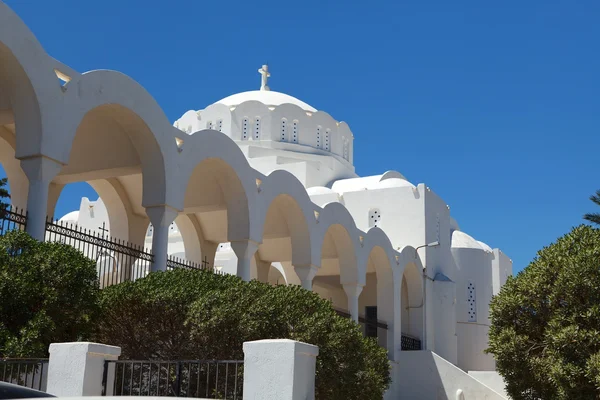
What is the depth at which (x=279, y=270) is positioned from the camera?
29156 mm

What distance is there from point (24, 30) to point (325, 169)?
1900cm

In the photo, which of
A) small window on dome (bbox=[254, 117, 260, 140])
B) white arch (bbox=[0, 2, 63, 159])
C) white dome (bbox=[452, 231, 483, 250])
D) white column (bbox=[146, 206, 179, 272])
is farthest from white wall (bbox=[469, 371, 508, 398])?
white arch (bbox=[0, 2, 63, 159])

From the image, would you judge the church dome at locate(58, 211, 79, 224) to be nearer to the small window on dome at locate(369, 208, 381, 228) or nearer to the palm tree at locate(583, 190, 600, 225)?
the small window on dome at locate(369, 208, 381, 228)

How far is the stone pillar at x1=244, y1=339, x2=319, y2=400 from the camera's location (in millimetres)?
7434

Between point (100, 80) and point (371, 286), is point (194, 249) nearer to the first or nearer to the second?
point (371, 286)

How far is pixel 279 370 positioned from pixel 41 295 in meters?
4.77

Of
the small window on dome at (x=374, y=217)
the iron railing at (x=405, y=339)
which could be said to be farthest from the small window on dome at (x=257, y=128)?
the iron railing at (x=405, y=339)

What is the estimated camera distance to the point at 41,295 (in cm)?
1087

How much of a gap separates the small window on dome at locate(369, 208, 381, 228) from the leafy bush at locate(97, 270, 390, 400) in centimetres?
1622

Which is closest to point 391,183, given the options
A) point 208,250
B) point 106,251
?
point 208,250

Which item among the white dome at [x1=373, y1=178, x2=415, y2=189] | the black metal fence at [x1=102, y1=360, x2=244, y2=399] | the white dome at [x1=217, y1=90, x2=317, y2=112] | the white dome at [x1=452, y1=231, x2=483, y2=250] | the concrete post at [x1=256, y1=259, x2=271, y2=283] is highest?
the white dome at [x1=217, y1=90, x2=317, y2=112]

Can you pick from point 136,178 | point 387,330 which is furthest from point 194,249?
point 387,330

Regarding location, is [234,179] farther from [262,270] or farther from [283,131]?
[283,131]

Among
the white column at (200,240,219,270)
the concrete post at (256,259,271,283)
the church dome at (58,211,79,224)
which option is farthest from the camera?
the church dome at (58,211,79,224)
